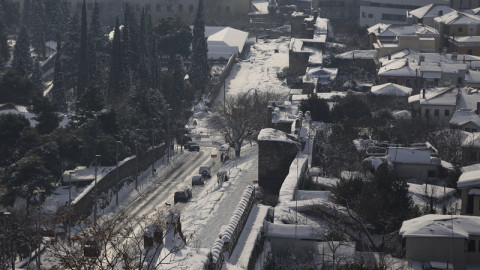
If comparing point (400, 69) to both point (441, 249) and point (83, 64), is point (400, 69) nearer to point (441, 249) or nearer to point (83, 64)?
point (83, 64)

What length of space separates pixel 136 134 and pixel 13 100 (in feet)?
40.0

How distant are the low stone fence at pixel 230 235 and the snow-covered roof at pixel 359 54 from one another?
68.0m

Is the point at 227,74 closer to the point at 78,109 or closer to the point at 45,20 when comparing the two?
the point at 45,20

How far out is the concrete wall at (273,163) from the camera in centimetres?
5812

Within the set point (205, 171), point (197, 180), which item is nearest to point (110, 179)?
point (197, 180)

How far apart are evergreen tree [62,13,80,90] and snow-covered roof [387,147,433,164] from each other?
1928 inches

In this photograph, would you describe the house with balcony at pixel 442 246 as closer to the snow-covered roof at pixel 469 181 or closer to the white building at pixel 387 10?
the snow-covered roof at pixel 469 181

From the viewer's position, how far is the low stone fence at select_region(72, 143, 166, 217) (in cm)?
6419

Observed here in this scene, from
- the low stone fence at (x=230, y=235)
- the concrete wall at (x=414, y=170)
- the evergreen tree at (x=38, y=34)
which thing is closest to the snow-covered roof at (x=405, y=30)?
the evergreen tree at (x=38, y=34)

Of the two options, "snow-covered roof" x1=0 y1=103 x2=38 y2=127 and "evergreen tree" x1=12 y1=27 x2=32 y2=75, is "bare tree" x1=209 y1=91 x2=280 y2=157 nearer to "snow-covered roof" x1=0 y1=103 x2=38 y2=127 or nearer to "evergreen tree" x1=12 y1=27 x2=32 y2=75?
"snow-covered roof" x1=0 y1=103 x2=38 y2=127

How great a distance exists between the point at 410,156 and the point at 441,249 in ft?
62.2

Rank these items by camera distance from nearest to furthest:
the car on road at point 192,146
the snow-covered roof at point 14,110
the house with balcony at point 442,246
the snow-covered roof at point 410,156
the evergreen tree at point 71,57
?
1. the house with balcony at point 442,246
2. the snow-covered roof at point 410,156
3. the snow-covered roof at point 14,110
4. the car on road at point 192,146
5. the evergreen tree at point 71,57

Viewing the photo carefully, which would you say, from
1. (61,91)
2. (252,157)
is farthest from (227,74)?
(252,157)

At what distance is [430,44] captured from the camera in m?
113
